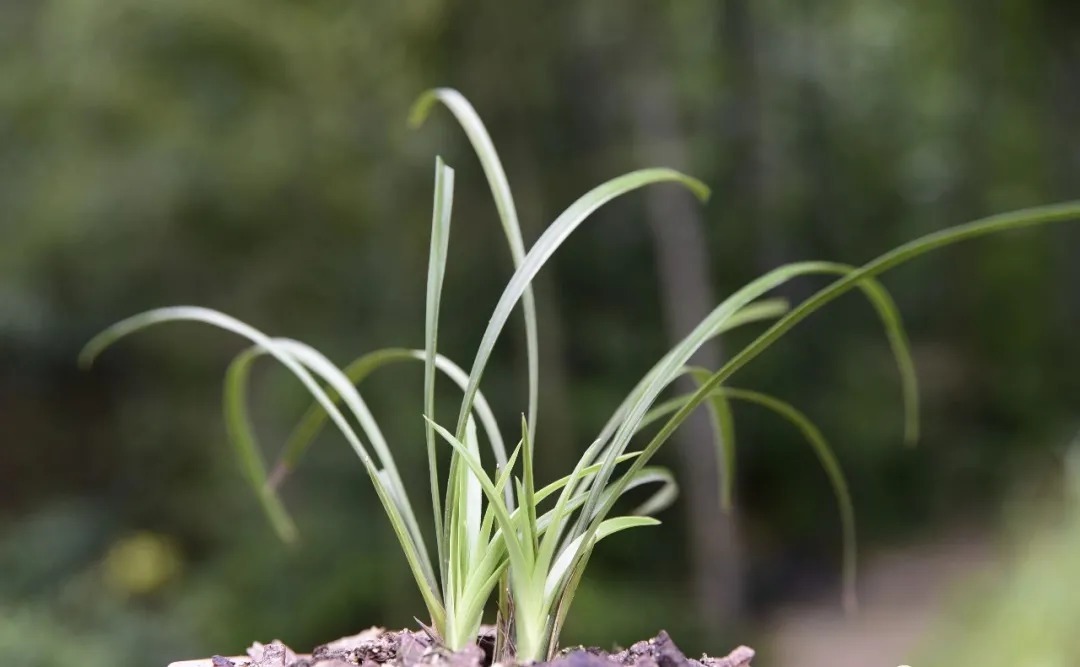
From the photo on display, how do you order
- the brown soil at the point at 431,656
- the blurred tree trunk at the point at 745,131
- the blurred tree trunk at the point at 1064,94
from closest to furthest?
the brown soil at the point at 431,656, the blurred tree trunk at the point at 745,131, the blurred tree trunk at the point at 1064,94

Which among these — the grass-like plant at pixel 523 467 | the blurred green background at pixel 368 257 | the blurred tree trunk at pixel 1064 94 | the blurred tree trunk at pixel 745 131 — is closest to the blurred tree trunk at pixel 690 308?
the blurred green background at pixel 368 257

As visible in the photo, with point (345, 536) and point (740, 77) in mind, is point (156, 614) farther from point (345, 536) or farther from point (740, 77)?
point (740, 77)

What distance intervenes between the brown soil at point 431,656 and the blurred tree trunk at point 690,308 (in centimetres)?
152

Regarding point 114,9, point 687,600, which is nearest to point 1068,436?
point 687,600

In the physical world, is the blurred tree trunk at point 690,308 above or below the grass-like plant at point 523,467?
above

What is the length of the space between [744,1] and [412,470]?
4.97 feet

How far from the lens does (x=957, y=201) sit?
266cm

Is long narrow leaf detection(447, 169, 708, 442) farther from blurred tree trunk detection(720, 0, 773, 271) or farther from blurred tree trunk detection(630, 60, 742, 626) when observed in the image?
blurred tree trunk detection(720, 0, 773, 271)

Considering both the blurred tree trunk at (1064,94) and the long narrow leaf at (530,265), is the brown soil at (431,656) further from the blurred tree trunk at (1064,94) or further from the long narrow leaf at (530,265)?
the blurred tree trunk at (1064,94)

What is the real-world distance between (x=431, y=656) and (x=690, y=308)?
1.72 meters

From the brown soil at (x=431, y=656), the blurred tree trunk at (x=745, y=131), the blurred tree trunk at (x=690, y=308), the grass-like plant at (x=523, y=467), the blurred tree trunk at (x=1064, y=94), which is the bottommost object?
the brown soil at (x=431, y=656)

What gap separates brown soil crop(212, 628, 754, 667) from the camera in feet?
1.12

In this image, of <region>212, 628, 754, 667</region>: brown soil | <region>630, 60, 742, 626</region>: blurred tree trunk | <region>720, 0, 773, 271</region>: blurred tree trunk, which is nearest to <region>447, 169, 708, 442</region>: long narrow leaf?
<region>212, 628, 754, 667</region>: brown soil

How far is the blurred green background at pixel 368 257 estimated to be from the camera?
65.5 inches
